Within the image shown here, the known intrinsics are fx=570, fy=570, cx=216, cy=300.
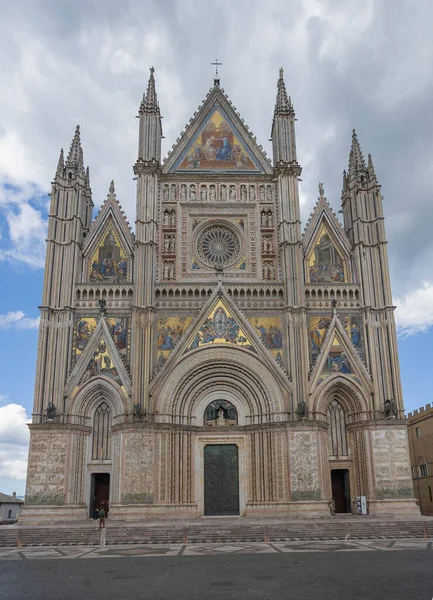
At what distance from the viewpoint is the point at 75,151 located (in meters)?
33.5

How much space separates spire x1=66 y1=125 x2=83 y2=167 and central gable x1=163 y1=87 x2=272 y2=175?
16.8 feet

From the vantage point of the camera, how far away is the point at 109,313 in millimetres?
30203

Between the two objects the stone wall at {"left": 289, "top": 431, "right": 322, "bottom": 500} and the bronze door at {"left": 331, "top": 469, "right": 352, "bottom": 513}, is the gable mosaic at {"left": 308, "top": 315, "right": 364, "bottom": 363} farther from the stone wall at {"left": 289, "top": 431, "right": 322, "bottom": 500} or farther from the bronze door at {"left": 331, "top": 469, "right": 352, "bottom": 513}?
the bronze door at {"left": 331, "top": 469, "right": 352, "bottom": 513}

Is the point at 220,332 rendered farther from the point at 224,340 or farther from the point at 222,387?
the point at 222,387

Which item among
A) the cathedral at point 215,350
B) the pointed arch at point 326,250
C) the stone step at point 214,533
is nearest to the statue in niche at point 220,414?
the cathedral at point 215,350

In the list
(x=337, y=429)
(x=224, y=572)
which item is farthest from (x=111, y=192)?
(x=224, y=572)

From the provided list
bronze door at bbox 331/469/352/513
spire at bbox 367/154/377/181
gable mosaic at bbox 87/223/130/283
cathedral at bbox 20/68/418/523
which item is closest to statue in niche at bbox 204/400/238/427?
cathedral at bbox 20/68/418/523

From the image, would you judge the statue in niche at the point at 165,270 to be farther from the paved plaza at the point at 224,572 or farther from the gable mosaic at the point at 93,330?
the paved plaza at the point at 224,572

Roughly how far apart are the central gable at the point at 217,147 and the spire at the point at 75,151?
5.13 metres

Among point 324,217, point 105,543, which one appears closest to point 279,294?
point 324,217

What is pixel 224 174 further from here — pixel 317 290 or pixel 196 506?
pixel 196 506

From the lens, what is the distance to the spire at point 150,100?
1345 inches

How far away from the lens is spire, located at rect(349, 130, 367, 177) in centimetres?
3350

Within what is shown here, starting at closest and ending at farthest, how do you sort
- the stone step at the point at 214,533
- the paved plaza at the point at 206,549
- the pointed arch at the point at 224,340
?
the paved plaza at the point at 206,549 < the stone step at the point at 214,533 < the pointed arch at the point at 224,340
